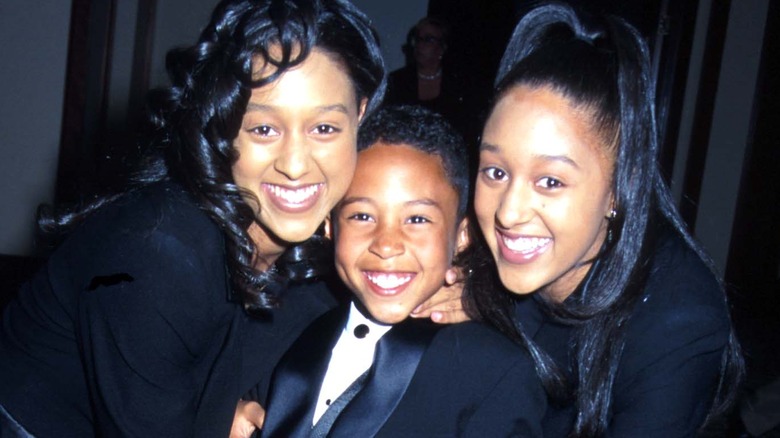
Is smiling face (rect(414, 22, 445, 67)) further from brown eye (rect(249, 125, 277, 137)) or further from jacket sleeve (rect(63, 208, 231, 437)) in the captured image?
jacket sleeve (rect(63, 208, 231, 437))

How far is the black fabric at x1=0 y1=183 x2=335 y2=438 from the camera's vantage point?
1.34 m

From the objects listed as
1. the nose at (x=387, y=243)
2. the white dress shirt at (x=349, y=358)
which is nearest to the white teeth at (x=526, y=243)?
the nose at (x=387, y=243)

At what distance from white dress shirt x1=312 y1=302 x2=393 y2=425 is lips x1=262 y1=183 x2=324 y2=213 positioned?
0.31 metres

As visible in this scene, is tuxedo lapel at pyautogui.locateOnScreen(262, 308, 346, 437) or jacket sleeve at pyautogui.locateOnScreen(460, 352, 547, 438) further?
tuxedo lapel at pyautogui.locateOnScreen(262, 308, 346, 437)

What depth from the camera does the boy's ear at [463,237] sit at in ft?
5.94

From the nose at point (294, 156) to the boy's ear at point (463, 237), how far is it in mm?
451

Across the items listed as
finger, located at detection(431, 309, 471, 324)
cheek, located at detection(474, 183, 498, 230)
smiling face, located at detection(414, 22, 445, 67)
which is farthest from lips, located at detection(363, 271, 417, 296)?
smiling face, located at detection(414, 22, 445, 67)

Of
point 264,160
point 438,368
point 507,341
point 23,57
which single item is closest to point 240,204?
point 264,160

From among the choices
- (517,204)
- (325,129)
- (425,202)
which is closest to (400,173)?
(425,202)

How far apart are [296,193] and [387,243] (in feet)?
0.77

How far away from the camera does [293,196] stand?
164 cm

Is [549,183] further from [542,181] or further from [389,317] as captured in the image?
[389,317]

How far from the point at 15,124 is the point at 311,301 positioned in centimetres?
310

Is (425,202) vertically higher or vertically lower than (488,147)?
lower
